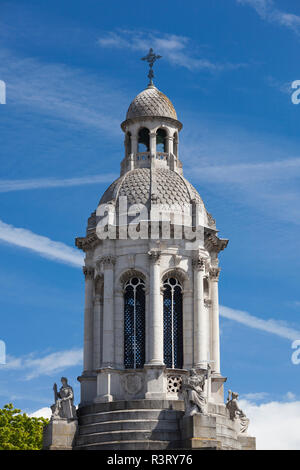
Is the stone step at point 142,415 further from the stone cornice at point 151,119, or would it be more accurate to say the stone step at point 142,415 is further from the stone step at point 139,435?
the stone cornice at point 151,119

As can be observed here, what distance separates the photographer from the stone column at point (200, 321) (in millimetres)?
61375

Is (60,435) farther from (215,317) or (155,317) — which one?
(215,317)

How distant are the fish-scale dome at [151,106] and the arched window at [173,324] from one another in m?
9.81

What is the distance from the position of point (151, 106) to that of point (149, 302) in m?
11.8

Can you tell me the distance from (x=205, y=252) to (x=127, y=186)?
559cm

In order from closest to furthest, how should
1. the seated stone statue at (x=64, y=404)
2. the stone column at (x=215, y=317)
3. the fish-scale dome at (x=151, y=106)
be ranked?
1. the seated stone statue at (x=64, y=404)
2. the stone column at (x=215, y=317)
3. the fish-scale dome at (x=151, y=106)

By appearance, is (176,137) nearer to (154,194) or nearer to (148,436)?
(154,194)

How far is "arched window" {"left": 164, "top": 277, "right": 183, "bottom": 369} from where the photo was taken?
2445 inches

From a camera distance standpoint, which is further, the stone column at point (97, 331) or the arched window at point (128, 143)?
the arched window at point (128, 143)

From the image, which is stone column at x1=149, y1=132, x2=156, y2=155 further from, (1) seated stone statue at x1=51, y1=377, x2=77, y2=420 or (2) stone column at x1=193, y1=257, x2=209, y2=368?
(1) seated stone statue at x1=51, y1=377, x2=77, y2=420

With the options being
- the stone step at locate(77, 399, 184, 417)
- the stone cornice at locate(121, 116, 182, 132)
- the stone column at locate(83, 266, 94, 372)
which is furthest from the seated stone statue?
the stone cornice at locate(121, 116, 182, 132)

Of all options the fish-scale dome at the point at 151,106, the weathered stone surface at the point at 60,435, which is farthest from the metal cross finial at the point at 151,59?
the weathered stone surface at the point at 60,435

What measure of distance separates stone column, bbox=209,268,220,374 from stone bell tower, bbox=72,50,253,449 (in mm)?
54

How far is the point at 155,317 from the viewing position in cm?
6109
